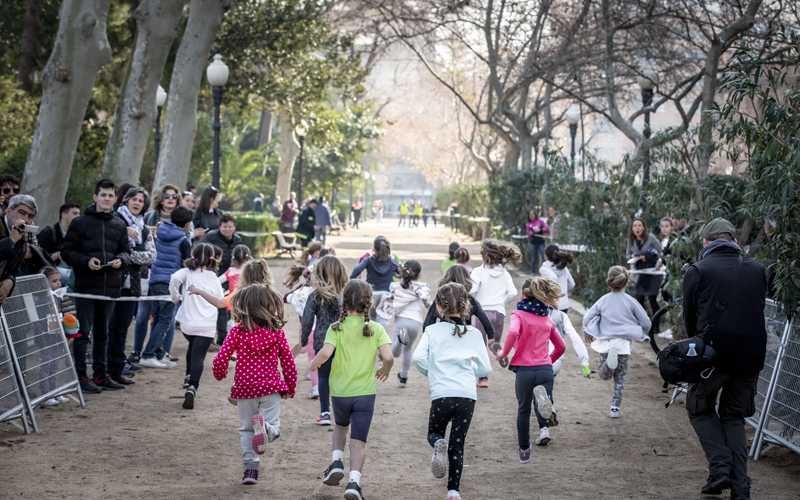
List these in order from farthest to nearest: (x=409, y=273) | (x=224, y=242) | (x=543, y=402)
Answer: (x=224, y=242)
(x=409, y=273)
(x=543, y=402)

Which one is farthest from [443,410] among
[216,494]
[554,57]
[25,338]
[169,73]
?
[169,73]

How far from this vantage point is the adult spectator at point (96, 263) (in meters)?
7.90

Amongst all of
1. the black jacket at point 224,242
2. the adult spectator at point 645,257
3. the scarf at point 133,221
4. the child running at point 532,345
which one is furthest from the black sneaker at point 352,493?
the adult spectator at point 645,257

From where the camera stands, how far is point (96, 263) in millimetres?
7887

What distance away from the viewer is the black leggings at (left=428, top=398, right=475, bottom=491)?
5.20m

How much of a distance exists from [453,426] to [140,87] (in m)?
11.3

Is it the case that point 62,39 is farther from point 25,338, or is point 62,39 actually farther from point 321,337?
point 321,337

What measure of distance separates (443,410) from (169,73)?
19.9 m

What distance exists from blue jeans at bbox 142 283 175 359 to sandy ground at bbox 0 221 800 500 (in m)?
0.98

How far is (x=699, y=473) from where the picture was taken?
595 cm

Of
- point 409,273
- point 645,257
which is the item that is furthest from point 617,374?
point 645,257

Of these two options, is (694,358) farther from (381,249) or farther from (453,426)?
(381,249)

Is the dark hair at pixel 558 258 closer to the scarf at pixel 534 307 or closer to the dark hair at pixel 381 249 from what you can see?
the dark hair at pixel 381 249

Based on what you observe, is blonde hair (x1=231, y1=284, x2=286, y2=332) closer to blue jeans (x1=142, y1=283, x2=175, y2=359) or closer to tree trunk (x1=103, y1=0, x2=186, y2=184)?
blue jeans (x1=142, y1=283, x2=175, y2=359)
